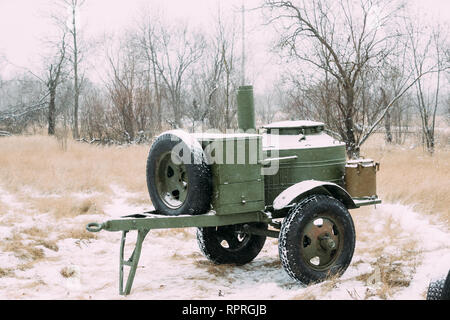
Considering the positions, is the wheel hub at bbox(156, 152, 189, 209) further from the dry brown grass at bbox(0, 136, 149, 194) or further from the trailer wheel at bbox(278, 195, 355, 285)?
the dry brown grass at bbox(0, 136, 149, 194)

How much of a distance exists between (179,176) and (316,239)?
147 centimetres

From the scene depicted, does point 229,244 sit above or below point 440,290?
below

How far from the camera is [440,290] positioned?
3168 mm

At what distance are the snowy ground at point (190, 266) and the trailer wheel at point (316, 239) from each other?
0.57 ft

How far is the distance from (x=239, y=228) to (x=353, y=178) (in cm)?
140

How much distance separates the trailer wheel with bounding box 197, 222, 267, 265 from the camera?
6129 millimetres

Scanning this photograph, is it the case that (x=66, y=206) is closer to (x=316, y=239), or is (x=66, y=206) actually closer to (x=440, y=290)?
(x=316, y=239)

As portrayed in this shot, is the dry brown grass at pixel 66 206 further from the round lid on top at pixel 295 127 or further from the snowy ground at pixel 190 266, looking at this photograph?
the round lid on top at pixel 295 127

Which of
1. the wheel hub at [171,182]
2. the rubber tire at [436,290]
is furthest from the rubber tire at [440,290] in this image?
the wheel hub at [171,182]

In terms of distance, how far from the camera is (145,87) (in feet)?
65.2

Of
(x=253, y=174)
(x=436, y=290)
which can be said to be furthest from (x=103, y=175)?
(x=436, y=290)

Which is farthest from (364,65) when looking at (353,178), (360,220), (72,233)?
(72,233)
